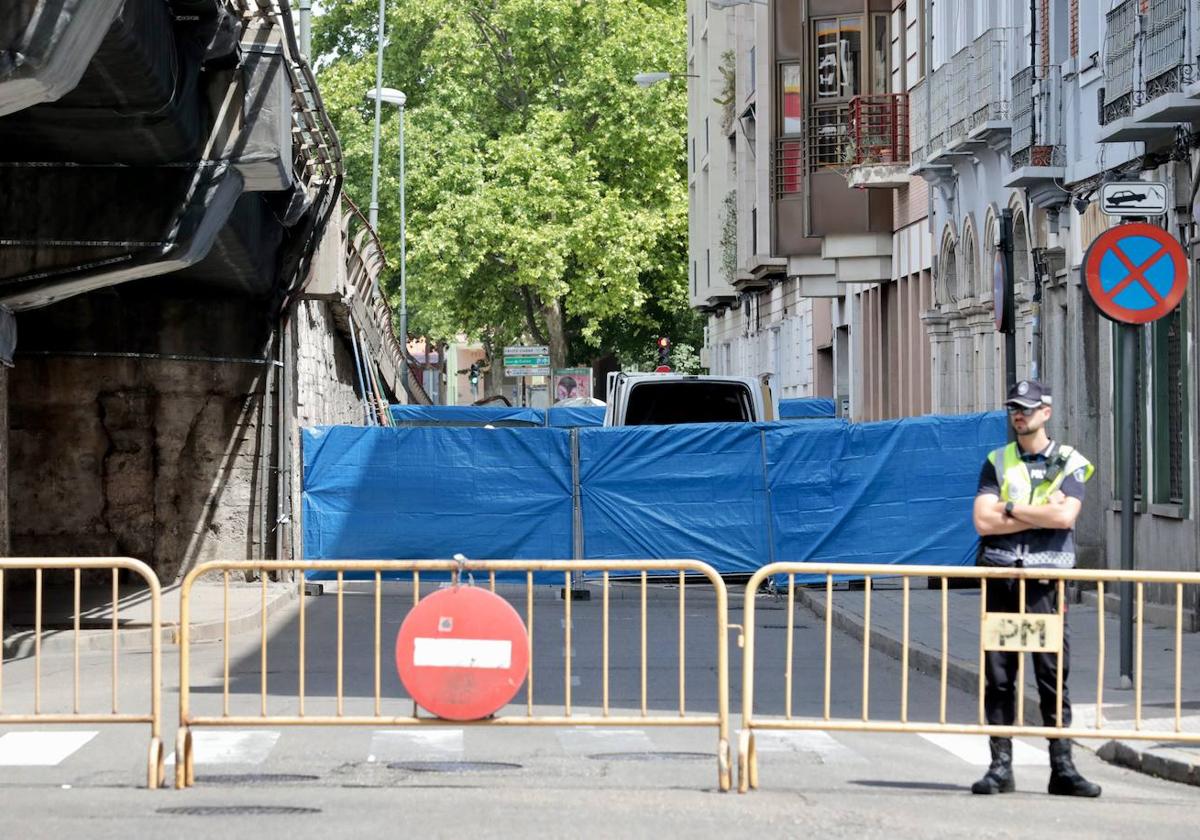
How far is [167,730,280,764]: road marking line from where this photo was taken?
11031mm

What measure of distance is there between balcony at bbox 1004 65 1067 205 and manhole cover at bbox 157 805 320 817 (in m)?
15.9

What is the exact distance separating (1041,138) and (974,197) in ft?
18.1

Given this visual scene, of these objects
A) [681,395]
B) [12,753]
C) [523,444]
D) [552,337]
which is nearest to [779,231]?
[681,395]

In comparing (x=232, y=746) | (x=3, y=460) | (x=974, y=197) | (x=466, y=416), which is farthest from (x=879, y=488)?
(x=466, y=416)

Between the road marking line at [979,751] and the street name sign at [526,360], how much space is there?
4874cm

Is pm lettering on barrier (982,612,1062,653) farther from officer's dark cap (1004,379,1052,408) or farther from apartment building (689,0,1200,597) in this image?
apartment building (689,0,1200,597)

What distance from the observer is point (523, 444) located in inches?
963

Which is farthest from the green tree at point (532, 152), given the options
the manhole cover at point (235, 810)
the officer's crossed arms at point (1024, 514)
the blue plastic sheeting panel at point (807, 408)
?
the manhole cover at point (235, 810)

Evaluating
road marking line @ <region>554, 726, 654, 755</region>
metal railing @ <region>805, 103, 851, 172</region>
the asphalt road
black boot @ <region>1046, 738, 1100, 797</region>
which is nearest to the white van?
the asphalt road

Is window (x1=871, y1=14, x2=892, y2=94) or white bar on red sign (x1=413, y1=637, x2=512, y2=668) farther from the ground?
window (x1=871, y1=14, x2=892, y2=94)

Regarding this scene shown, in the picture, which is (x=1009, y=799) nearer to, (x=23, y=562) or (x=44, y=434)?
(x=23, y=562)

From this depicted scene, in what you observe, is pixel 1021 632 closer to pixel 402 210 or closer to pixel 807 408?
pixel 807 408

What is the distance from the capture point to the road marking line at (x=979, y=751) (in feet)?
36.9

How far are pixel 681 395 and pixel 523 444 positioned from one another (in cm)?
329
